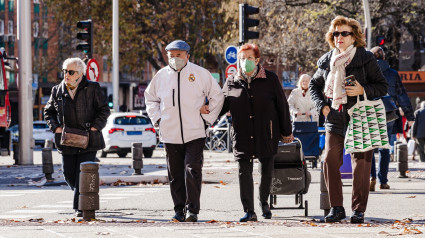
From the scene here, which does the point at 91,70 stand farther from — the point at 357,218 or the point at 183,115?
the point at 357,218

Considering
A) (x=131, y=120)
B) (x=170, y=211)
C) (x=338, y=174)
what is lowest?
(x=170, y=211)

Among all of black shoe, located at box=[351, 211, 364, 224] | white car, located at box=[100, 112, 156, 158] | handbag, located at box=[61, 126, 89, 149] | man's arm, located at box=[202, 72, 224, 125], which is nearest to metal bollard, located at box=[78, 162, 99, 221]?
handbag, located at box=[61, 126, 89, 149]

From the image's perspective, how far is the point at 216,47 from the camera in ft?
155

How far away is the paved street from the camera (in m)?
8.95

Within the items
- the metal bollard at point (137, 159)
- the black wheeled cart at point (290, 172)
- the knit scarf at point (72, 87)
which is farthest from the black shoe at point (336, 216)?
the metal bollard at point (137, 159)

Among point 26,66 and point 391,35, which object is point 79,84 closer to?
point 26,66

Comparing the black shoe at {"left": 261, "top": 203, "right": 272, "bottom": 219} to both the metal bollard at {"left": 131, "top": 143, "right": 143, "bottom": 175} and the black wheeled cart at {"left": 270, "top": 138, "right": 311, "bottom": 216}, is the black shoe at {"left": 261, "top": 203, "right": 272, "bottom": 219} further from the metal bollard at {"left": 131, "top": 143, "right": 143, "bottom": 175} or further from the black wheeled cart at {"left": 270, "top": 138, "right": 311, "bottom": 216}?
the metal bollard at {"left": 131, "top": 143, "right": 143, "bottom": 175}

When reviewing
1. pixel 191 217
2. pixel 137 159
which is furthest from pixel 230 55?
pixel 191 217

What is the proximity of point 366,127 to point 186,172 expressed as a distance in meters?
1.91

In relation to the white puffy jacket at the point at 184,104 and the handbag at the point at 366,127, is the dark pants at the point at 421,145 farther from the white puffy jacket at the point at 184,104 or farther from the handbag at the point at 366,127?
the handbag at the point at 366,127

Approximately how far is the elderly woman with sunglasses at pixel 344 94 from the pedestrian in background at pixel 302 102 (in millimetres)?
8565

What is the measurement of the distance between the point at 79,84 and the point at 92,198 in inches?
52.1

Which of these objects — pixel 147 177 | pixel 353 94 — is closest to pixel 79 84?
pixel 353 94

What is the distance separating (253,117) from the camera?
10812mm
